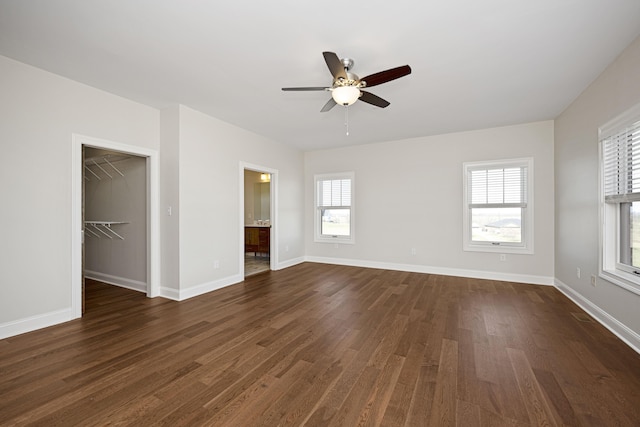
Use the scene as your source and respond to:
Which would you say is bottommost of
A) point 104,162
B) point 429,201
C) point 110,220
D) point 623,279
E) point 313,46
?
point 623,279

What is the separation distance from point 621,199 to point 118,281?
667 centimetres

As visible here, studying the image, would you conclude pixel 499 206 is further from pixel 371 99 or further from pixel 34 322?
pixel 34 322

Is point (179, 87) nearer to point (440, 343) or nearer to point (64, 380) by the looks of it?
point (64, 380)

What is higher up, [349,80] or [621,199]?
[349,80]

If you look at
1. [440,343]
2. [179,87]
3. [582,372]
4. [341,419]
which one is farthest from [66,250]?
[582,372]

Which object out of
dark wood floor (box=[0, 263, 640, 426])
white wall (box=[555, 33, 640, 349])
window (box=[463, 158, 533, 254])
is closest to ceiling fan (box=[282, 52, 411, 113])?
white wall (box=[555, 33, 640, 349])

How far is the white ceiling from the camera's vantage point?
2000 mm

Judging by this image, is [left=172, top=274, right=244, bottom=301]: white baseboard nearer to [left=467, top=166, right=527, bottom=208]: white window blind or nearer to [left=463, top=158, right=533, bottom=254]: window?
[left=463, top=158, right=533, bottom=254]: window

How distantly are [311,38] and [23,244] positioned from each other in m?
3.46

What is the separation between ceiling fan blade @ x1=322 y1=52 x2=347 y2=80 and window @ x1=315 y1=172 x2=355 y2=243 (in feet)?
12.4

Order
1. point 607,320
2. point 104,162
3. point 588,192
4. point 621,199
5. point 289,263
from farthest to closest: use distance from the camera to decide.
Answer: point 289,263 < point 104,162 < point 588,192 < point 607,320 < point 621,199

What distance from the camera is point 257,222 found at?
8.33 m

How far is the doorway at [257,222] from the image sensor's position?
212 inches

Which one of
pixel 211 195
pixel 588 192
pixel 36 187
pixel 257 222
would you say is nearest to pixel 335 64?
pixel 211 195
